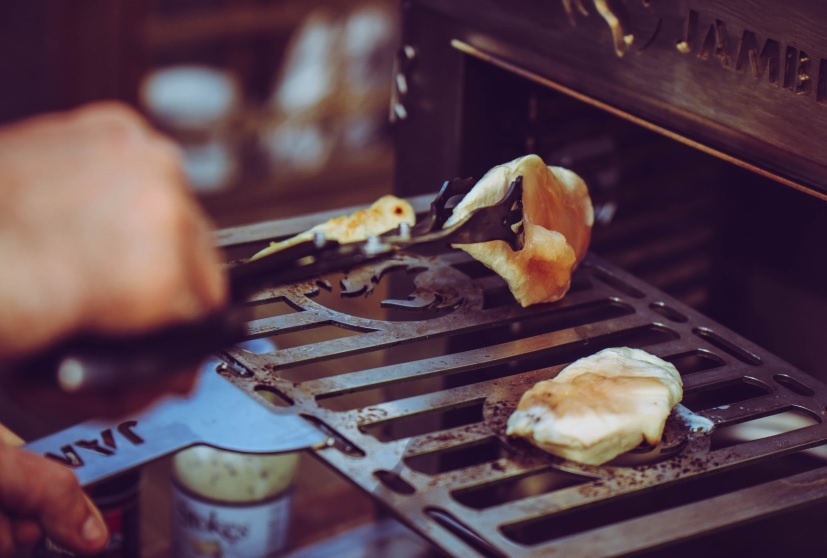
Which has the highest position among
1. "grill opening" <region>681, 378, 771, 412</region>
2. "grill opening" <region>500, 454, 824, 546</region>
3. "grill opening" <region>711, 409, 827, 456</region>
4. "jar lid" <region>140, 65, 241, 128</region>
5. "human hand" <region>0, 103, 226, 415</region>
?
"human hand" <region>0, 103, 226, 415</region>

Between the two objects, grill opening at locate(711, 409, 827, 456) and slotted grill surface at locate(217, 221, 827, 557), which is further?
grill opening at locate(711, 409, 827, 456)

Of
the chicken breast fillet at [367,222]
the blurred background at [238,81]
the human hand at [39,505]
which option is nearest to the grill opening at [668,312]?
the chicken breast fillet at [367,222]

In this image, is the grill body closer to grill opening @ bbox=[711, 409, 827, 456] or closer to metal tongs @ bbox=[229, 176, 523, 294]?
grill opening @ bbox=[711, 409, 827, 456]

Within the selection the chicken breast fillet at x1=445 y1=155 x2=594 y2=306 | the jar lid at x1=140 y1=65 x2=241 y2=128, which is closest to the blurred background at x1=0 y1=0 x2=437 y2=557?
the jar lid at x1=140 y1=65 x2=241 y2=128

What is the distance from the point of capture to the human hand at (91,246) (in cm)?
77

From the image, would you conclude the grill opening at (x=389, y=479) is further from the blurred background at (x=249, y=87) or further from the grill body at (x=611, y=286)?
the blurred background at (x=249, y=87)

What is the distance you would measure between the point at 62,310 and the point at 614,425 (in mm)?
565

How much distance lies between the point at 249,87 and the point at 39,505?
2636 millimetres

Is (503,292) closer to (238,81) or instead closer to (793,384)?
(793,384)

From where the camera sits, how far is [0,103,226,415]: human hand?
30.2 inches

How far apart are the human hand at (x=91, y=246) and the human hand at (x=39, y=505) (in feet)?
1.11

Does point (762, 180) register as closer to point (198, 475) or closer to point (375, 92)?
point (198, 475)

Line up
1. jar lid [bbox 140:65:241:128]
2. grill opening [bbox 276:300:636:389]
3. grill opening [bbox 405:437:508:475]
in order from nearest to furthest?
grill opening [bbox 276:300:636:389] → grill opening [bbox 405:437:508:475] → jar lid [bbox 140:65:241:128]

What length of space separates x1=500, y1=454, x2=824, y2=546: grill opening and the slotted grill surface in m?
0.33
